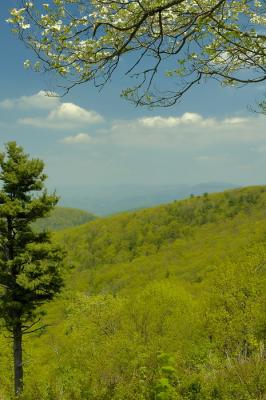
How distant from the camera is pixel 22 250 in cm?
2312

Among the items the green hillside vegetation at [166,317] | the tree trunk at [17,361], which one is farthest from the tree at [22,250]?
the green hillside vegetation at [166,317]

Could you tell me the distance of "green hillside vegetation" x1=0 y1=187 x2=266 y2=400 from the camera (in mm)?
10250

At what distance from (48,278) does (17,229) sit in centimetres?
357

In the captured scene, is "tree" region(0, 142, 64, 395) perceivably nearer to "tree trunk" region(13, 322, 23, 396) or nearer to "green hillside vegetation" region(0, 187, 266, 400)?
"tree trunk" region(13, 322, 23, 396)

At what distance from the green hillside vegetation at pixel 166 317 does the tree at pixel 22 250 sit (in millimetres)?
1563

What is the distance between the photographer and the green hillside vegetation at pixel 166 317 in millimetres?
10250

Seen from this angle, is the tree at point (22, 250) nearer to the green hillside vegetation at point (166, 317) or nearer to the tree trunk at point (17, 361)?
the tree trunk at point (17, 361)

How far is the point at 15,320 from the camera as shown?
878 inches

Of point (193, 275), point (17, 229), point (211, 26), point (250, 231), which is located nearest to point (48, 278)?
point (17, 229)

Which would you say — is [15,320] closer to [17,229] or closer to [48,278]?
[48,278]

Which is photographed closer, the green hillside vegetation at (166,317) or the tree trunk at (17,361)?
the green hillside vegetation at (166,317)

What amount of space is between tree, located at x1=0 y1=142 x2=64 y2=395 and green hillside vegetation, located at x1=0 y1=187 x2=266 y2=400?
1.56 m

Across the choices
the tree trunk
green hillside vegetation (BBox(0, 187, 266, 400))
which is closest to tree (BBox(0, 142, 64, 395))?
the tree trunk

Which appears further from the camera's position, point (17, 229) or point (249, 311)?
point (249, 311)
